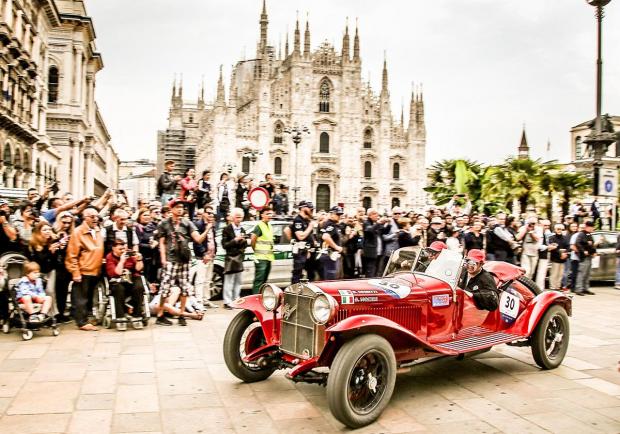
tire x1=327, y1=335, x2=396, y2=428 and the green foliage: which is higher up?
the green foliage

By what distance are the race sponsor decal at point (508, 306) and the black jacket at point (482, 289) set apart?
0.28m

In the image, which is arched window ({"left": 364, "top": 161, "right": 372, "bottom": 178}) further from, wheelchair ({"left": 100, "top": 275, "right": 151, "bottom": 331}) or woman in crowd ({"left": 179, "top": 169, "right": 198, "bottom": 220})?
wheelchair ({"left": 100, "top": 275, "right": 151, "bottom": 331})

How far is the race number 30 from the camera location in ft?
22.8

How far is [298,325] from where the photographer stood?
561 centimetres

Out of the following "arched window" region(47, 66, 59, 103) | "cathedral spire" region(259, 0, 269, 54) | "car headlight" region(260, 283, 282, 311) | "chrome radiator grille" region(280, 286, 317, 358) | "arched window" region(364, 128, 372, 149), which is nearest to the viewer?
"chrome radiator grille" region(280, 286, 317, 358)

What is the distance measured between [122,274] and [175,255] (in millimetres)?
810

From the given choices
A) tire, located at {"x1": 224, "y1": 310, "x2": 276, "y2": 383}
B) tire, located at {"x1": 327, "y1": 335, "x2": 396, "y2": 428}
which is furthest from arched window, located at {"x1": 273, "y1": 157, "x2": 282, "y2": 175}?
tire, located at {"x1": 327, "y1": 335, "x2": 396, "y2": 428}

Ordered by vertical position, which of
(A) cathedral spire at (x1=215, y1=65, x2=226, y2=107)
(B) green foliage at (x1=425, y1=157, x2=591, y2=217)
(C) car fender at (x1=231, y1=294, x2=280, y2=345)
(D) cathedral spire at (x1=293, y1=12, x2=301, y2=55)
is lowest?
(C) car fender at (x1=231, y1=294, x2=280, y2=345)

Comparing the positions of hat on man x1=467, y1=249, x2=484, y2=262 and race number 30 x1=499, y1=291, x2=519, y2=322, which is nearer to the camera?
hat on man x1=467, y1=249, x2=484, y2=262

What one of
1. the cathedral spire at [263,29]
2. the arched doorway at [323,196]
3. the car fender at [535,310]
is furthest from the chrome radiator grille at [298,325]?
the cathedral spire at [263,29]

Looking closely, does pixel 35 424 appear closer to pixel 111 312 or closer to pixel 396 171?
pixel 111 312

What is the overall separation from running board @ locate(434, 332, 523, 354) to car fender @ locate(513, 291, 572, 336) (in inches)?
5.9

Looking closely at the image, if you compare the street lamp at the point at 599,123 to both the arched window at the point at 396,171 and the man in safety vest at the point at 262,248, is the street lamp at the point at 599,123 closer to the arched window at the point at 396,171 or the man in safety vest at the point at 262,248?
the man in safety vest at the point at 262,248

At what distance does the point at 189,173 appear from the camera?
1289cm
